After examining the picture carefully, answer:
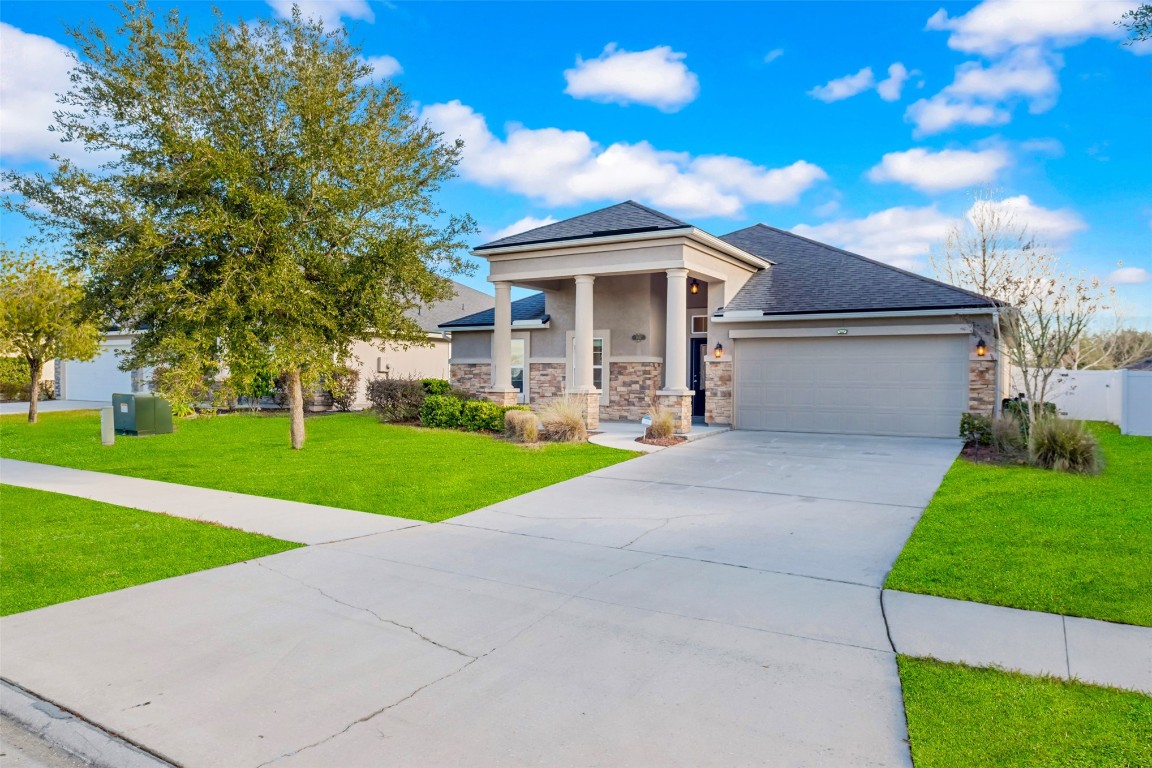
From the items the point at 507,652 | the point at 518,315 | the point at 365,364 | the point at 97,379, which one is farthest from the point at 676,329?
the point at 97,379

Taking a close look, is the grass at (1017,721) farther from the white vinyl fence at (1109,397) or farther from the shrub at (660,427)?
the white vinyl fence at (1109,397)

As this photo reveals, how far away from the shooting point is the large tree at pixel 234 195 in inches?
422

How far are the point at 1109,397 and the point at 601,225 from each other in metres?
15.9

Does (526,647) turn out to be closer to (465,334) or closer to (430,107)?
(430,107)

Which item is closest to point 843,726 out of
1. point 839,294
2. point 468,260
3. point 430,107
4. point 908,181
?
point 468,260

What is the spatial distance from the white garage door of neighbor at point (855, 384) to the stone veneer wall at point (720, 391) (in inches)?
8.4

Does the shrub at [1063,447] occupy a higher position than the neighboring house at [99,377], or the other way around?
the neighboring house at [99,377]

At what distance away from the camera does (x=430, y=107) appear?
45.5ft

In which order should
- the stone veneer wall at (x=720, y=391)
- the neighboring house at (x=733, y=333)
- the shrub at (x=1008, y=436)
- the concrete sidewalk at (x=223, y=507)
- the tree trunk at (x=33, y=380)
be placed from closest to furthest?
the concrete sidewalk at (x=223, y=507) → the shrub at (x=1008, y=436) → the neighboring house at (x=733, y=333) → the stone veneer wall at (x=720, y=391) → the tree trunk at (x=33, y=380)

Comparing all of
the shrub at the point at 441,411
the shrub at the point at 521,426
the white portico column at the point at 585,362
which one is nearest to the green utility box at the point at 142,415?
the shrub at the point at 441,411

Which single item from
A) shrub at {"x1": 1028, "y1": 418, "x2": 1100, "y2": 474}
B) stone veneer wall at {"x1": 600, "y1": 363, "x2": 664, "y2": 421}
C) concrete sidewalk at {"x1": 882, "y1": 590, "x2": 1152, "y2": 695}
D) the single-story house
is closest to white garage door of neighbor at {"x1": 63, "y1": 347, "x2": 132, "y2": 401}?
the single-story house

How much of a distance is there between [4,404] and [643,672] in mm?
33203

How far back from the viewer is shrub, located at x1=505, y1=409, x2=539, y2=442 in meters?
14.1

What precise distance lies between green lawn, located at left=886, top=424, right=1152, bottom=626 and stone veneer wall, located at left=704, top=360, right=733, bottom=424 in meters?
7.07
